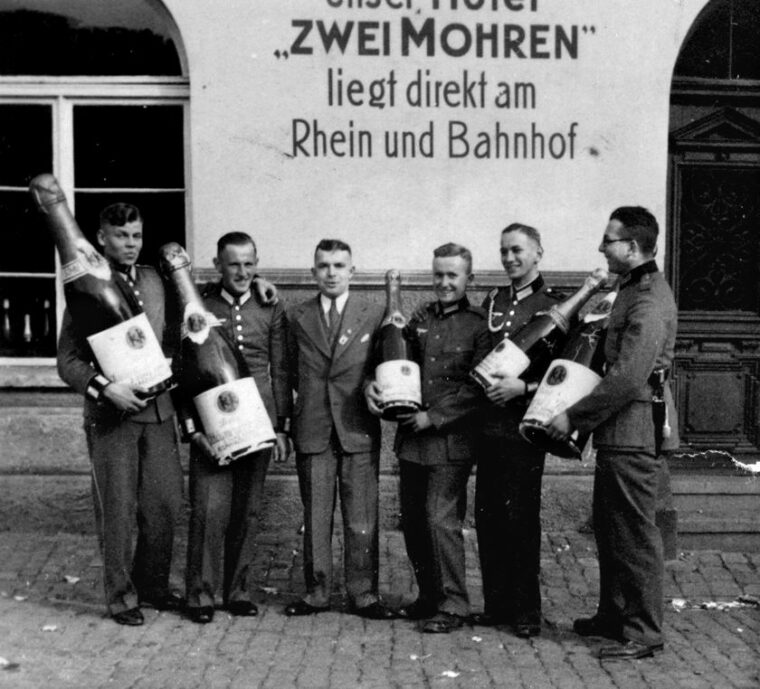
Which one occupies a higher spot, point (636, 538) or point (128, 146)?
point (128, 146)

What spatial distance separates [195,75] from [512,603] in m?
3.74

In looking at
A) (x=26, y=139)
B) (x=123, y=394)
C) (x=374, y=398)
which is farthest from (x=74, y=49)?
(x=374, y=398)

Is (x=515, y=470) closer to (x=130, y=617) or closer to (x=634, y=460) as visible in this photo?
(x=634, y=460)

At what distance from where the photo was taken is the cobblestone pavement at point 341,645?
521 centimetres

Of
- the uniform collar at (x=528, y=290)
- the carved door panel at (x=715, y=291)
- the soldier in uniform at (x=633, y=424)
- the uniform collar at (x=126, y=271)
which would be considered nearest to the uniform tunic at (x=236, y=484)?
the uniform collar at (x=126, y=271)

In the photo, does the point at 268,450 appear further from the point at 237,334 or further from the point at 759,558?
the point at 759,558

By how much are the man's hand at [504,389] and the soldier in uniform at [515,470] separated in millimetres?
81

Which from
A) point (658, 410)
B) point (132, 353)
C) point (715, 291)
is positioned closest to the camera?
point (658, 410)

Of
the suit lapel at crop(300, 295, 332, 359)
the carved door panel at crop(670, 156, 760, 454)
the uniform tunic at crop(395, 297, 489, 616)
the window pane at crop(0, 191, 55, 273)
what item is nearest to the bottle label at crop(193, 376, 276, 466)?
the suit lapel at crop(300, 295, 332, 359)

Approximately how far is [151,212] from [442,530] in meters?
3.21

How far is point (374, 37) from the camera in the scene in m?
7.54

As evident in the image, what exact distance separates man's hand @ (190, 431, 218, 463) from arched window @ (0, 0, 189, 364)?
90.3 inches

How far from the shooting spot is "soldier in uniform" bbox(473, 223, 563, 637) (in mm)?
5785

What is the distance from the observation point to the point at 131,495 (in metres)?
6.03
